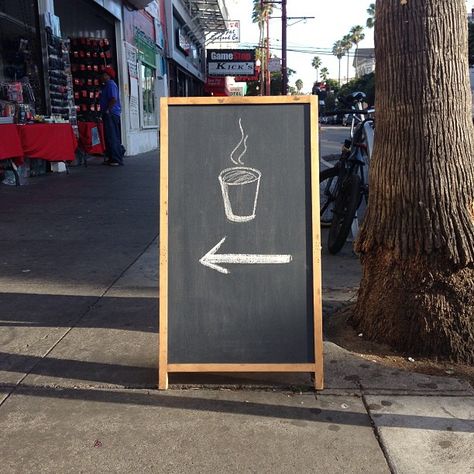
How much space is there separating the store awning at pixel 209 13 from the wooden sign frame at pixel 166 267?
29358 mm

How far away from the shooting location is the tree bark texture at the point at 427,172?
3336 mm

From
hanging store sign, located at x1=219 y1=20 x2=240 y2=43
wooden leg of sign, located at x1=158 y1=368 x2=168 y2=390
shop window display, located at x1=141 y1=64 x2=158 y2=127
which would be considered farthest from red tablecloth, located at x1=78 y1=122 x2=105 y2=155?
hanging store sign, located at x1=219 y1=20 x2=240 y2=43

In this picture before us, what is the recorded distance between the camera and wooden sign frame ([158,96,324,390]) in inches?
124

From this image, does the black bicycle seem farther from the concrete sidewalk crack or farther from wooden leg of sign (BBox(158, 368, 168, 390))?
wooden leg of sign (BBox(158, 368, 168, 390))

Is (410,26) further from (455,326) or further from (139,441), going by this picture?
(139,441)

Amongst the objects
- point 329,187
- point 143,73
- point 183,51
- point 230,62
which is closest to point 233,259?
point 329,187

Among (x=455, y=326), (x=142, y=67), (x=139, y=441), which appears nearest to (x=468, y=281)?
(x=455, y=326)

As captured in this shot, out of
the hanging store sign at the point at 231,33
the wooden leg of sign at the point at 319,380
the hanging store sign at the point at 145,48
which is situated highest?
the hanging store sign at the point at 231,33

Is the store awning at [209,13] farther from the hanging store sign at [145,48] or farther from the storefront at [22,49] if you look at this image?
the storefront at [22,49]

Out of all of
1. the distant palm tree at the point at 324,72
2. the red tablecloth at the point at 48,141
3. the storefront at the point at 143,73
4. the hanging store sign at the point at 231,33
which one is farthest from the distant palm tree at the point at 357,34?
the red tablecloth at the point at 48,141

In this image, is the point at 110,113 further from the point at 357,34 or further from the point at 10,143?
the point at 357,34

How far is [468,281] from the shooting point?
345cm

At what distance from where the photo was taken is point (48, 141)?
1123 centimetres

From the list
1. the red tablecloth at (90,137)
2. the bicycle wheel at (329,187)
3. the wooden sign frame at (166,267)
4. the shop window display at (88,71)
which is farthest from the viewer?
the shop window display at (88,71)
